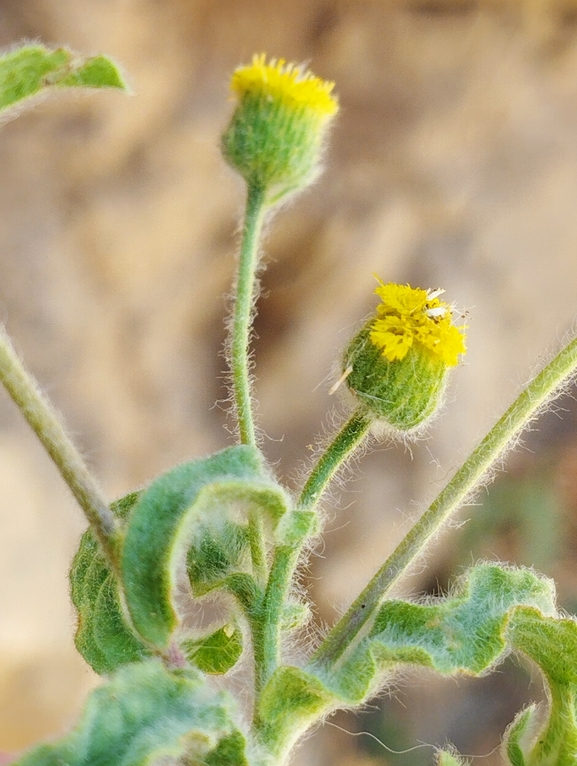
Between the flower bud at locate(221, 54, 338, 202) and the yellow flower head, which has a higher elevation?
the flower bud at locate(221, 54, 338, 202)

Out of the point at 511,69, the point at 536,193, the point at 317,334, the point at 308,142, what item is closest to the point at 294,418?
the point at 317,334

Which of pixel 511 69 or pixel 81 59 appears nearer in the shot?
pixel 81 59

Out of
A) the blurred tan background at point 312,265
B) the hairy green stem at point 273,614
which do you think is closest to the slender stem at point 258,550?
the hairy green stem at point 273,614

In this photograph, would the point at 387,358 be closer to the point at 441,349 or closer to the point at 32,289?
the point at 441,349

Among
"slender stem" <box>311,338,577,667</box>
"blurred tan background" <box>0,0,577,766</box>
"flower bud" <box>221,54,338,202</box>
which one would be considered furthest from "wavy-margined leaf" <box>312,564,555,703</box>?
"blurred tan background" <box>0,0,577,766</box>

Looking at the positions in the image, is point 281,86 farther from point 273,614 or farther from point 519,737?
point 519,737

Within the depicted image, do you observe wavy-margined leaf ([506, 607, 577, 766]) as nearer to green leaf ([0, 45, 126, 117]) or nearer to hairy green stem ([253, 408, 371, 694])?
hairy green stem ([253, 408, 371, 694])
